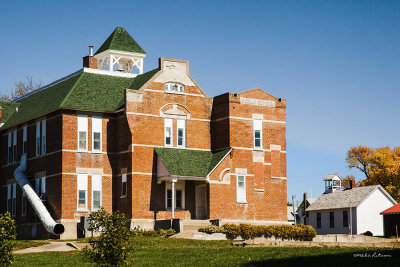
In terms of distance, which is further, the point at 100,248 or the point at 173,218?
the point at 173,218

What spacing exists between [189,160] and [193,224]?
18.3ft

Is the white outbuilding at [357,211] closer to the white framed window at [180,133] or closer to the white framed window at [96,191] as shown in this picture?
the white framed window at [180,133]

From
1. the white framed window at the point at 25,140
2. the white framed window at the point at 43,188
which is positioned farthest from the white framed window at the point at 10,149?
the white framed window at the point at 43,188

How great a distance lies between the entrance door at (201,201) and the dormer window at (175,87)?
7484mm

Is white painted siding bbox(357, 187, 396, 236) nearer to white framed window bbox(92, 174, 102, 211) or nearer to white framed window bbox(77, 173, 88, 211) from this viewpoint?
white framed window bbox(92, 174, 102, 211)

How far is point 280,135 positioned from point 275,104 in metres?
2.49

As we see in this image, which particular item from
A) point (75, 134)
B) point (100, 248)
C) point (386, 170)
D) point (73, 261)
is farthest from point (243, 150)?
point (386, 170)

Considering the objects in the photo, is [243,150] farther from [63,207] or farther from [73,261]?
[73,261]

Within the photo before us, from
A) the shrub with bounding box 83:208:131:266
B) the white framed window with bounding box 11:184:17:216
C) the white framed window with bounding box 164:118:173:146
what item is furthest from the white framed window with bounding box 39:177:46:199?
the shrub with bounding box 83:208:131:266

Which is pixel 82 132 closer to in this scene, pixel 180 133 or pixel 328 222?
pixel 180 133

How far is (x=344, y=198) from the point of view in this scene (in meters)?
76.9

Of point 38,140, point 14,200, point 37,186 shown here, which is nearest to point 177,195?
point 37,186

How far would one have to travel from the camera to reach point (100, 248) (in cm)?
2808

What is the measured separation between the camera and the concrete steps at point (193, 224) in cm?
5019
